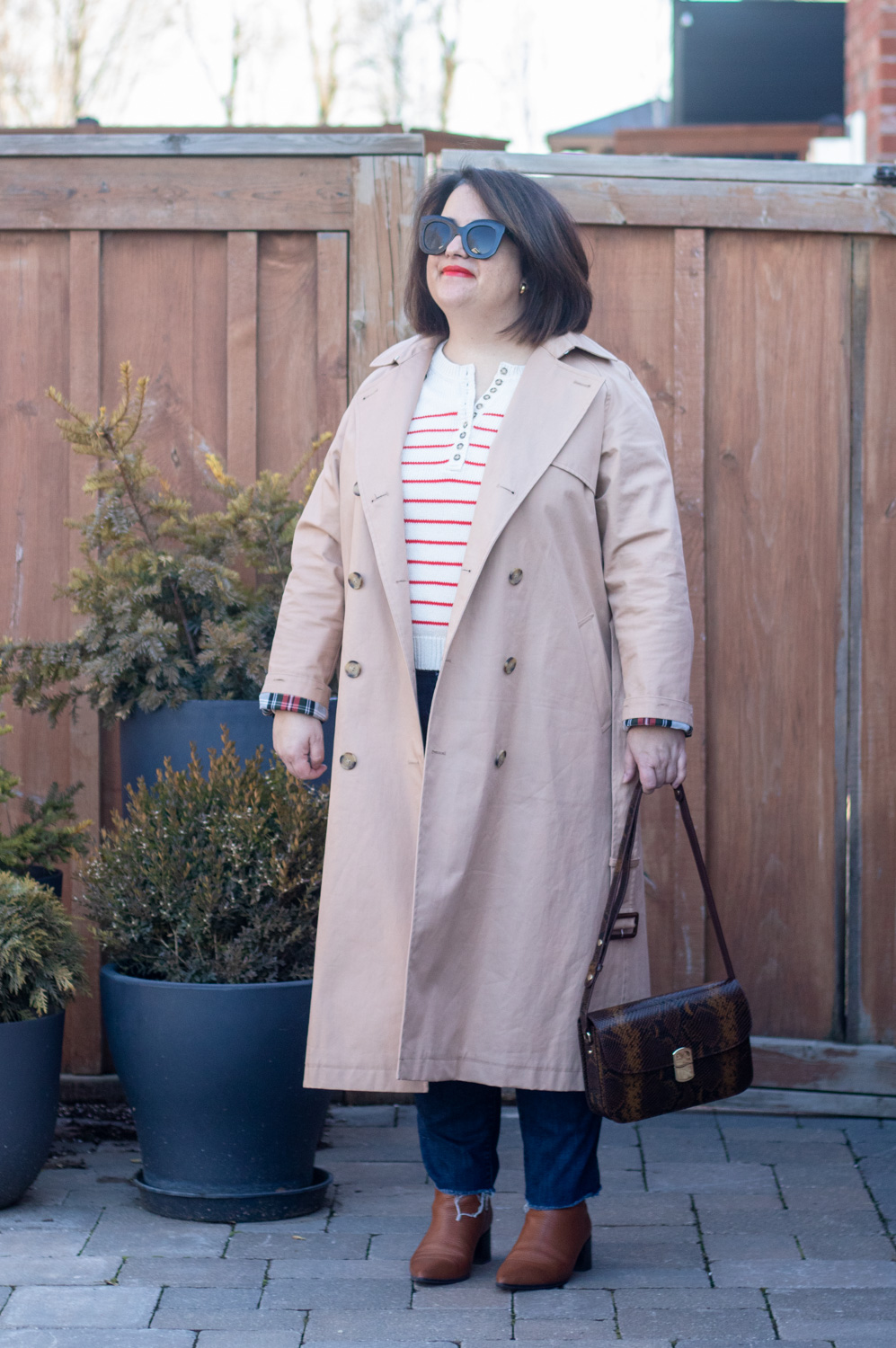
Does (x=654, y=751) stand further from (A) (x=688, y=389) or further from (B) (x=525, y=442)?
(A) (x=688, y=389)

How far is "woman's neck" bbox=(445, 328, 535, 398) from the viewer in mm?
2779

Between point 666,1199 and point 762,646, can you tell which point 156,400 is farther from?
point 666,1199

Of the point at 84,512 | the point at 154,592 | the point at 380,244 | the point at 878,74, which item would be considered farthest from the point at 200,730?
the point at 878,74

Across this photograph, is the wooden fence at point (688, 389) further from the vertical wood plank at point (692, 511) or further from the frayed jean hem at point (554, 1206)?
the frayed jean hem at point (554, 1206)

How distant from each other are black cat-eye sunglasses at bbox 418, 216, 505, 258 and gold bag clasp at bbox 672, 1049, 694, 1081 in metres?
1.48

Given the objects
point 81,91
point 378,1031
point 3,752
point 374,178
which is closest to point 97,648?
point 3,752

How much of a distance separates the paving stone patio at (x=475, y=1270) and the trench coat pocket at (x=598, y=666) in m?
1.06

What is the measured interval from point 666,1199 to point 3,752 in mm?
2026

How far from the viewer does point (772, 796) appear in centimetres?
382

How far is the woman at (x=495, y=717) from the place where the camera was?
2.59 m

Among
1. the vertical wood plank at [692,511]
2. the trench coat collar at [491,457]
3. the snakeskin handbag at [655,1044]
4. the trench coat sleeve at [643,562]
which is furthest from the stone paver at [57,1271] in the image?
the vertical wood plank at [692,511]

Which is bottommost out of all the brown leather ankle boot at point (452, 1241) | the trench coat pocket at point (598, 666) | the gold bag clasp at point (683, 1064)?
the brown leather ankle boot at point (452, 1241)

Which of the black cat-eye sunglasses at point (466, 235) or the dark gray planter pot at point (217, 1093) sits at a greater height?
the black cat-eye sunglasses at point (466, 235)

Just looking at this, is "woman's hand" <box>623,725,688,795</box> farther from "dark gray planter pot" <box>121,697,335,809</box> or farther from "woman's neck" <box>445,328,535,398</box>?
"dark gray planter pot" <box>121,697,335,809</box>
